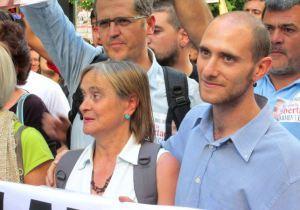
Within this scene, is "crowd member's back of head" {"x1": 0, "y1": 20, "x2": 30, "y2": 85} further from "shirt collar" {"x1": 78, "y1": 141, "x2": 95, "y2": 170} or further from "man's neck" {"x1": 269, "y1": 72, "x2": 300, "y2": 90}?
"man's neck" {"x1": 269, "y1": 72, "x2": 300, "y2": 90}

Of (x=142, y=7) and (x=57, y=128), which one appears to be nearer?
(x=57, y=128)

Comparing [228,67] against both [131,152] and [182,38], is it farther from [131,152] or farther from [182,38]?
[182,38]

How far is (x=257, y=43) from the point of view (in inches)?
87.0

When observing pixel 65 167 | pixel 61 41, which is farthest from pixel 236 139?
pixel 61 41

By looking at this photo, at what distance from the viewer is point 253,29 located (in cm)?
222

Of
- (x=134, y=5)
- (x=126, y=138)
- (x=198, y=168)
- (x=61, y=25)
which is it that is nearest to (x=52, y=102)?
(x=61, y=25)

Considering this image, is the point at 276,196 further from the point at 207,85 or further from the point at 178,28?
the point at 178,28

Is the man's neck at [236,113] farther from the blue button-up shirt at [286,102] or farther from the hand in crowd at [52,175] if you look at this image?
the hand in crowd at [52,175]

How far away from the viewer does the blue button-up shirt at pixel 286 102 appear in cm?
282

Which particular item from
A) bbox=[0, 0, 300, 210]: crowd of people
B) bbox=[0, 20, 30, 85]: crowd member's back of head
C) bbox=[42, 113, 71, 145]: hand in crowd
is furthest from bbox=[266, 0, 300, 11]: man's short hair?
bbox=[0, 20, 30, 85]: crowd member's back of head

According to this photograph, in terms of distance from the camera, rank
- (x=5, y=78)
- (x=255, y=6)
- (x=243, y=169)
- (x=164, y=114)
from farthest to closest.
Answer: (x=255, y=6)
(x=164, y=114)
(x=5, y=78)
(x=243, y=169)

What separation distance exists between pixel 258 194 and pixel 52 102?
244 centimetres

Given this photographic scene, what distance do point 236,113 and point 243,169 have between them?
9.1 inches

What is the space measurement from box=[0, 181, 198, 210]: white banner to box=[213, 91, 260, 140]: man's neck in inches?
15.2
